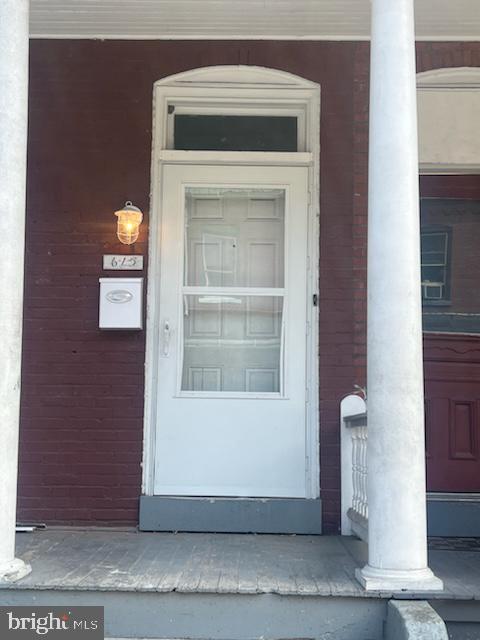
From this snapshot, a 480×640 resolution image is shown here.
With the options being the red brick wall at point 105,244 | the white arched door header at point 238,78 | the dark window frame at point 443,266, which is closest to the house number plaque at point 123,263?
the red brick wall at point 105,244

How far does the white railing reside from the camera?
398cm

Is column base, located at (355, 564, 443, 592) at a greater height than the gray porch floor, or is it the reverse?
column base, located at (355, 564, 443, 592)

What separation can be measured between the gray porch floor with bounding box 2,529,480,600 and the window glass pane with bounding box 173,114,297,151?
2.51 m

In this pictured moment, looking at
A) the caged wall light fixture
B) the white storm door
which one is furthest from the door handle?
the caged wall light fixture

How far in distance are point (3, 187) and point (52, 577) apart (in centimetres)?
183

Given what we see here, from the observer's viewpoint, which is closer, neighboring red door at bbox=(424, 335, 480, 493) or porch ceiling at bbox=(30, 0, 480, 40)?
porch ceiling at bbox=(30, 0, 480, 40)

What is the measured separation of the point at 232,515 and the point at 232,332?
116 centimetres

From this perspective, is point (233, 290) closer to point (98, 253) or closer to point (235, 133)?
point (98, 253)

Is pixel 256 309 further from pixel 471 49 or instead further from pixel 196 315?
pixel 471 49

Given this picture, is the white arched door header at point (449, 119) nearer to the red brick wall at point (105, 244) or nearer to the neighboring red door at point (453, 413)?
the red brick wall at point (105, 244)

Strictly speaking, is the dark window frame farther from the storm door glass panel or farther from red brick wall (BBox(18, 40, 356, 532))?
the storm door glass panel

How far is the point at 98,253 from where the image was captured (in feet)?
15.1

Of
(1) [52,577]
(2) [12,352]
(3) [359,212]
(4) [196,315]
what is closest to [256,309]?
(4) [196,315]

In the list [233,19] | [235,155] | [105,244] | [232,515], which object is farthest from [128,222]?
[232,515]
